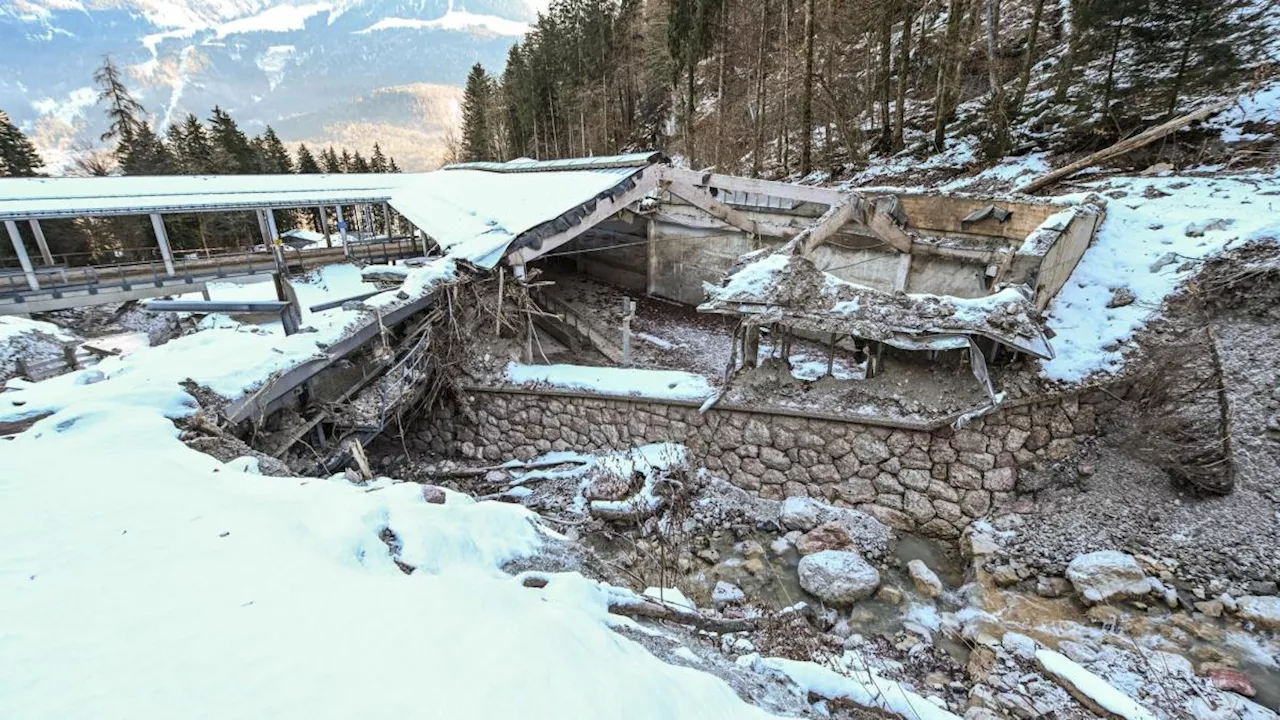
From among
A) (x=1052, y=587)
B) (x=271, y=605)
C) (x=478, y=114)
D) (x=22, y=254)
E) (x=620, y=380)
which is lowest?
(x=1052, y=587)

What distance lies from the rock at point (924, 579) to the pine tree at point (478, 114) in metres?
45.7

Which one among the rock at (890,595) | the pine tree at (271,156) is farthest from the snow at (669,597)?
the pine tree at (271,156)

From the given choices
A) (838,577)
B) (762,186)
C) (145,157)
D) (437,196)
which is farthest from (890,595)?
(145,157)

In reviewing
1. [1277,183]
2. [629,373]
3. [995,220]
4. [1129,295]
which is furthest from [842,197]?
[1277,183]

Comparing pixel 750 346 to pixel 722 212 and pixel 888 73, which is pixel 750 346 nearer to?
pixel 722 212

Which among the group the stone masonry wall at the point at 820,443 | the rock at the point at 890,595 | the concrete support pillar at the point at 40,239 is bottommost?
the rock at the point at 890,595

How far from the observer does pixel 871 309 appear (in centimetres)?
670

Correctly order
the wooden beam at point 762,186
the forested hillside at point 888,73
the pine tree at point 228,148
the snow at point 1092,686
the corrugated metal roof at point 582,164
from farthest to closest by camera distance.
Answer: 1. the pine tree at point 228,148
2. the forested hillside at point 888,73
3. the corrugated metal roof at point 582,164
4. the wooden beam at point 762,186
5. the snow at point 1092,686

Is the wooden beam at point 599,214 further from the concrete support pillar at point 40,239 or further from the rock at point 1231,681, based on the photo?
the concrete support pillar at point 40,239

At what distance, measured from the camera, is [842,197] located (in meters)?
9.40

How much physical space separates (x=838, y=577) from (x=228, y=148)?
35155 millimetres

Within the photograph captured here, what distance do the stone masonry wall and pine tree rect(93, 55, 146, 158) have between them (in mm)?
29512

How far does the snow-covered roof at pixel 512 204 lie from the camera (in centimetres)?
894

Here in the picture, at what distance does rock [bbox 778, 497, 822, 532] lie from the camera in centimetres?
728
